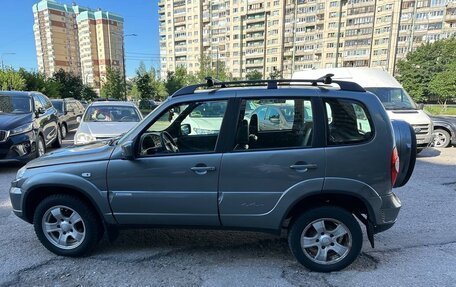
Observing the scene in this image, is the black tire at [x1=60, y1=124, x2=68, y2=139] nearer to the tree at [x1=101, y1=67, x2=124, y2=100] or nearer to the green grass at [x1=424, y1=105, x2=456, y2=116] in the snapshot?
the tree at [x1=101, y1=67, x2=124, y2=100]

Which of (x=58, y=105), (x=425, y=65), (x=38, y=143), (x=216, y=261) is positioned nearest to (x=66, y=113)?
(x=58, y=105)

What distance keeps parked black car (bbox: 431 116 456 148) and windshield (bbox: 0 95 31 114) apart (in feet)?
37.4

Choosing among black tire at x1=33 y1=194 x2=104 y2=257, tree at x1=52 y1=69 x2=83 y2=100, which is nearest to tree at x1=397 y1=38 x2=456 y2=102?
tree at x1=52 y1=69 x2=83 y2=100

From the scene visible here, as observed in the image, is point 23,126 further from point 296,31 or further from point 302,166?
point 296,31

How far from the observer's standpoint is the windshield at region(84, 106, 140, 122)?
802 centimetres

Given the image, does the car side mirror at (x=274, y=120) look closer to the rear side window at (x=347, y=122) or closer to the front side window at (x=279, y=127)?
the front side window at (x=279, y=127)

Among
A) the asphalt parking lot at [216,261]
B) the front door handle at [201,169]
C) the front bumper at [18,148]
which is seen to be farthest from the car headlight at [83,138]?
the front door handle at [201,169]

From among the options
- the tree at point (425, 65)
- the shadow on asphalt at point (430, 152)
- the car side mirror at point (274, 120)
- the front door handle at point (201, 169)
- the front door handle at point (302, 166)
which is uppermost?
the tree at point (425, 65)

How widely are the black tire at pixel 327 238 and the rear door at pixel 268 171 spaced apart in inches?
9.7

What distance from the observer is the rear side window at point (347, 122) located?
2.85 metres

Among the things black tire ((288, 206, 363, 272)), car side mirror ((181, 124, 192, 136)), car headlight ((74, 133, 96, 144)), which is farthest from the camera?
car headlight ((74, 133, 96, 144))

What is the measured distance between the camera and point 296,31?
8088 cm

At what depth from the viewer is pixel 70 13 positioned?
83312 mm

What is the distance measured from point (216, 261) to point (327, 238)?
1141mm
